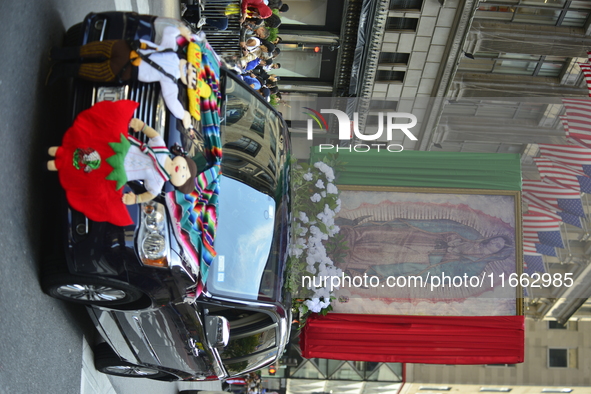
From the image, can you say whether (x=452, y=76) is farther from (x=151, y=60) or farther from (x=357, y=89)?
(x=151, y=60)

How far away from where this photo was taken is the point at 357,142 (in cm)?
707

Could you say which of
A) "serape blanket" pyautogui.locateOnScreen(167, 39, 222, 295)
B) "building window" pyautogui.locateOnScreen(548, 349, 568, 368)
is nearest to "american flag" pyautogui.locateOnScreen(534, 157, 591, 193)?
"serape blanket" pyautogui.locateOnScreen(167, 39, 222, 295)

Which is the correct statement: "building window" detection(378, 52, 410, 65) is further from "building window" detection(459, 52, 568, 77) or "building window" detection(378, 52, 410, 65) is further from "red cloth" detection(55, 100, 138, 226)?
"red cloth" detection(55, 100, 138, 226)

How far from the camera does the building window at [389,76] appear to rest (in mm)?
18734

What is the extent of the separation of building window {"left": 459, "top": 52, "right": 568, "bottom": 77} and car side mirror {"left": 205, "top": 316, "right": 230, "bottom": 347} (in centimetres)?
1527

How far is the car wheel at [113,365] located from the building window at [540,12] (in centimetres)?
1435

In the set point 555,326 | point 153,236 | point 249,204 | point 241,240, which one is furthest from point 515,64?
point 153,236

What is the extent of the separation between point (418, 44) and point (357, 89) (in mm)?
2514

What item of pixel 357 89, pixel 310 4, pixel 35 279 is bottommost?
pixel 35 279

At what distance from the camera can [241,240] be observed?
559 cm

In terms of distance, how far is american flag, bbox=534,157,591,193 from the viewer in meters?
6.92

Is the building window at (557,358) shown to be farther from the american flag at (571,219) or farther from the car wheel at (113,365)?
the car wheel at (113,365)

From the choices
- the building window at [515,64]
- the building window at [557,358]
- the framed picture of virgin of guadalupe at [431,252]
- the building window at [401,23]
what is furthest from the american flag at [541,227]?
the building window at [557,358]

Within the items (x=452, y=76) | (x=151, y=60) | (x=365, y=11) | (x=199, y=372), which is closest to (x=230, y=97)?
(x=151, y=60)
